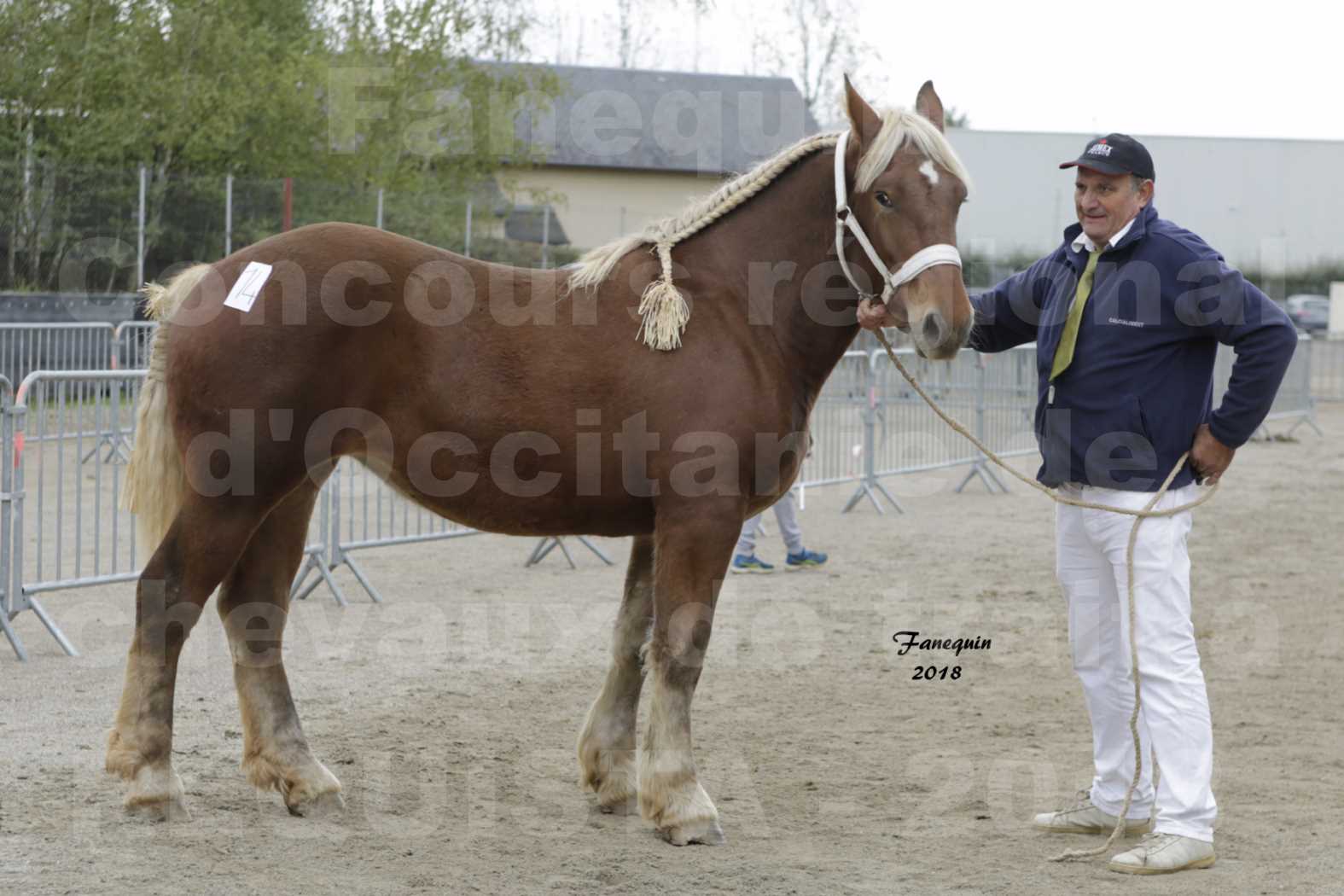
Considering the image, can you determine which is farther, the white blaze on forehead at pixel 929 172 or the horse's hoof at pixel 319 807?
the horse's hoof at pixel 319 807

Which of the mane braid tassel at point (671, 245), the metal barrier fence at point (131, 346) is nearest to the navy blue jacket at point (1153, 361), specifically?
the mane braid tassel at point (671, 245)

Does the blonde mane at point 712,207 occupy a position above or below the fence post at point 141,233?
below

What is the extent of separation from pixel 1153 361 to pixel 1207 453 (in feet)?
1.05

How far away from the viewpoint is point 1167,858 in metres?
4.04

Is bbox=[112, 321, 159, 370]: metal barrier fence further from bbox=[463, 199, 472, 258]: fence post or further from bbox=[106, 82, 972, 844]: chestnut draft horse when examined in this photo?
bbox=[106, 82, 972, 844]: chestnut draft horse

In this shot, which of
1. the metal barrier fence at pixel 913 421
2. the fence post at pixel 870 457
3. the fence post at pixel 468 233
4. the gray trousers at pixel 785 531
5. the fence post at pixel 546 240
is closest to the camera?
the gray trousers at pixel 785 531

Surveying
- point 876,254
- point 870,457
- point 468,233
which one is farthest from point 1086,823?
point 468,233

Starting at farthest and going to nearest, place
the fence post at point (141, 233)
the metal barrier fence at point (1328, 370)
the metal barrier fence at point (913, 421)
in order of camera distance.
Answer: the metal barrier fence at point (1328, 370) < the fence post at point (141, 233) < the metal barrier fence at point (913, 421)

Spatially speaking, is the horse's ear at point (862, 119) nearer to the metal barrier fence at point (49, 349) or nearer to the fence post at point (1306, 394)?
the metal barrier fence at point (49, 349)

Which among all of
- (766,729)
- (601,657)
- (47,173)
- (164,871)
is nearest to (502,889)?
(164,871)

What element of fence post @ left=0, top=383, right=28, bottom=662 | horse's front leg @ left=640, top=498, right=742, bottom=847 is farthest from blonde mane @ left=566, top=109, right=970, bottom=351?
fence post @ left=0, top=383, right=28, bottom=662

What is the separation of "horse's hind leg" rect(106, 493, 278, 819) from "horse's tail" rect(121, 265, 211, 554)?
17cm

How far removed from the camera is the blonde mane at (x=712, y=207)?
13.5ft

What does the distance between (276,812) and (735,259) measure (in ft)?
7.64
